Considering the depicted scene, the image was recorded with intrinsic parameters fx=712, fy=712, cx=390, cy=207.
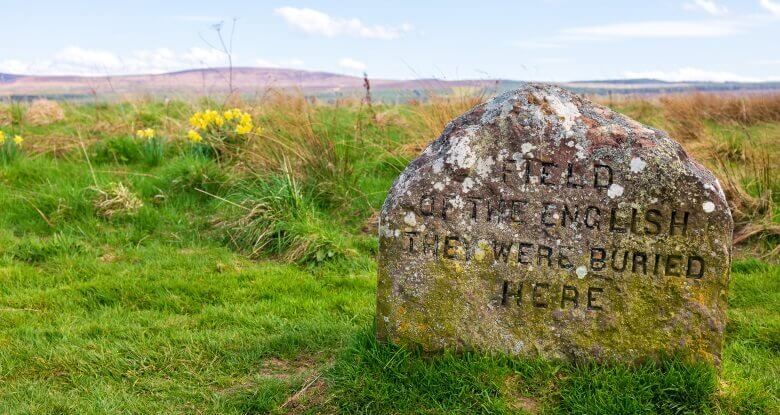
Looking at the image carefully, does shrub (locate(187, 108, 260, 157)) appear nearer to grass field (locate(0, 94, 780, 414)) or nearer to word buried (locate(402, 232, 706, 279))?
grass field (locate(0, 94, 780, 414))

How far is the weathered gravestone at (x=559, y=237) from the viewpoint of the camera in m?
3.65

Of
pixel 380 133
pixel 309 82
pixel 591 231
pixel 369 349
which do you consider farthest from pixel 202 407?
pixel 309 82

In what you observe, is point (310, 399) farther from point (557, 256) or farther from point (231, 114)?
point (231, 114)

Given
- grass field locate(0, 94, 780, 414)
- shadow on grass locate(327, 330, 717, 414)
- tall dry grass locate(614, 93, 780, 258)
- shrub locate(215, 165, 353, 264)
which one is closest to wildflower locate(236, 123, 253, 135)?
grass field locate(0, 94, 780, 414)

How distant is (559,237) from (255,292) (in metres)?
2.87

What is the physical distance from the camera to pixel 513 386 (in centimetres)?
385

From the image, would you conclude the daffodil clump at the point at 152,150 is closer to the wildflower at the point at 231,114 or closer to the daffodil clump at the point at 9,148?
the wildflower at the point at 231,114

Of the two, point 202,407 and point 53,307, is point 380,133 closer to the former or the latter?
point 53,307

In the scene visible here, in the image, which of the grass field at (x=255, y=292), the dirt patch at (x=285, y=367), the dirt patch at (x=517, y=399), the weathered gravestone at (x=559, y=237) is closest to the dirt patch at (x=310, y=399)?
the grass field at (x=255, y=292)

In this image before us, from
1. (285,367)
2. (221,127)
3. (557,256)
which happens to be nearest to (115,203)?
(221,127)

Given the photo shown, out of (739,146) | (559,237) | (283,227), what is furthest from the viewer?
(739,146)

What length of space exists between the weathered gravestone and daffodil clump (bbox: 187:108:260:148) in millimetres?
5176

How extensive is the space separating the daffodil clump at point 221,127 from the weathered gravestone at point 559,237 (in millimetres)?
5176

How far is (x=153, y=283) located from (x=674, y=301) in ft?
13.3
